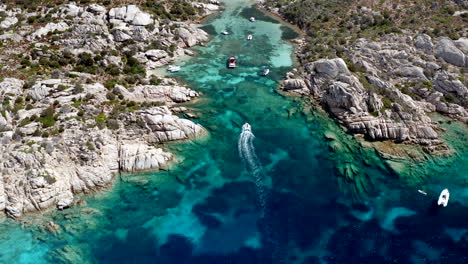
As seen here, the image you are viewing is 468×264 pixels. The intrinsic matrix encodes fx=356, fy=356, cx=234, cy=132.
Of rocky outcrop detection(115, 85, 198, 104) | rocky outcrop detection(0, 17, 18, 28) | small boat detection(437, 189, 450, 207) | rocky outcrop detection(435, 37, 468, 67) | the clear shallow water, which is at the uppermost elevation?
rocky outcrop detection(435, 37, 468, 67)

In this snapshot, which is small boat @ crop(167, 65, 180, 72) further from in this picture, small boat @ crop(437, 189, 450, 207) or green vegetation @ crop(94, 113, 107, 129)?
small boat @ crop(437, 189, 450, 207)

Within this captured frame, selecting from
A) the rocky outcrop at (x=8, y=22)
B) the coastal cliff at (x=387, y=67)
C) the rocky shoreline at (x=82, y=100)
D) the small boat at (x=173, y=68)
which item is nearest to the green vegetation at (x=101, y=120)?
the rocky shoreline at (x=82, y=100)

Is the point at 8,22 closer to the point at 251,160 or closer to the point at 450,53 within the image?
the point at 251,160

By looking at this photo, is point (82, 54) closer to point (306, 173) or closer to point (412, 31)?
point (306, 173)

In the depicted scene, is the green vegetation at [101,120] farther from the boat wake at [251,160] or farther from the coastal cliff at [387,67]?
the coastal cliff at [387,67]

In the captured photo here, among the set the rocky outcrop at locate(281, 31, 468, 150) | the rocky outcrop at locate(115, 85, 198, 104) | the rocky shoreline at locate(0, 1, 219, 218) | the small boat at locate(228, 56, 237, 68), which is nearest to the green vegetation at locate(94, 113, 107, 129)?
the rocky shoreline at locate(0, 1, 219, 218)

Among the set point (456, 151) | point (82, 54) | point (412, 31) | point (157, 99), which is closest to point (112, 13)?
point (82, 54)

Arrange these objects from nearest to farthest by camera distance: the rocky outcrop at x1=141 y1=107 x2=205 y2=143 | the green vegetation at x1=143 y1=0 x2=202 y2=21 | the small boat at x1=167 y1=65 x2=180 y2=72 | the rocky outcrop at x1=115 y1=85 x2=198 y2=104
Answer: the rocky outcrop at x1=141 y1=107 x2=205 y2=143 < the rocky outcrop at x1=115 y1=85 x2=198 y2=104 < the small boat at x1=167 y1=65 x2=180 y2=72 < the green vegetation at x1=143 y1=0 x2=202 y2=21
